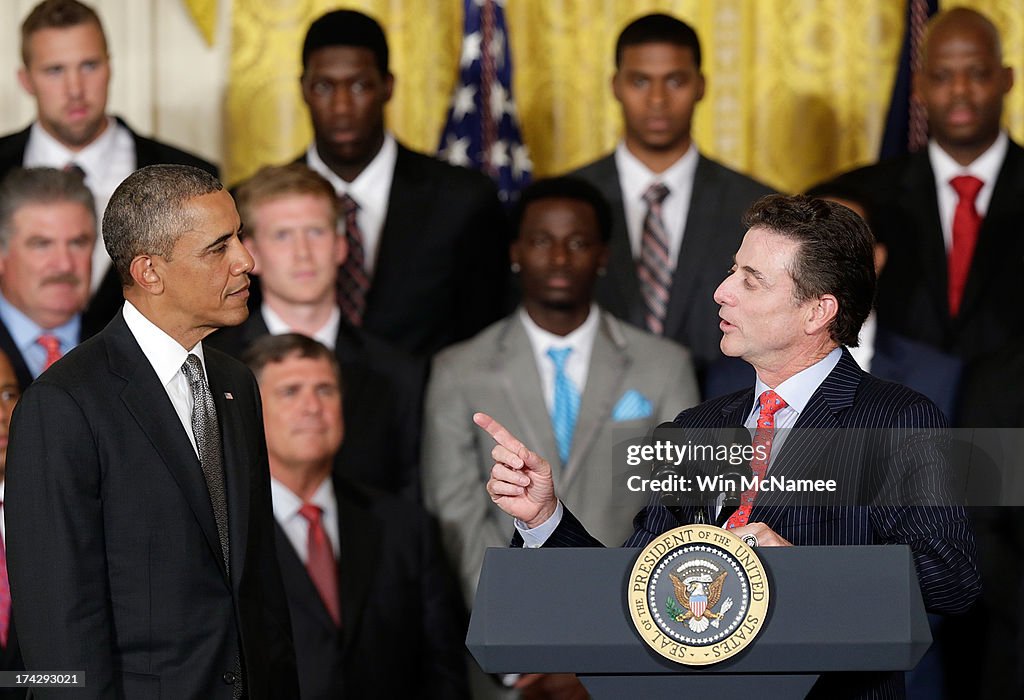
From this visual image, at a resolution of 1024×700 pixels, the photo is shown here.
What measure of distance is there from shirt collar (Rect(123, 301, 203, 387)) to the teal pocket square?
179 centimetres

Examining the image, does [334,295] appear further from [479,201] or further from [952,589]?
[952,589]

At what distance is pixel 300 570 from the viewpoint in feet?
14.0

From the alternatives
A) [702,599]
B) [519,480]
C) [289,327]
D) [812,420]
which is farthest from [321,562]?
[702,599]

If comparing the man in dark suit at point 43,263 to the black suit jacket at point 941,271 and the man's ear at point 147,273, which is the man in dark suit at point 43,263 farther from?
the black suit jacket at point 941,271

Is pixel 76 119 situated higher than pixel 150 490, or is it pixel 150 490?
→ pixel 76 119

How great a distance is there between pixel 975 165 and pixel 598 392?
1.74m

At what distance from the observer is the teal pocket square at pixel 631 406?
440 centimetres

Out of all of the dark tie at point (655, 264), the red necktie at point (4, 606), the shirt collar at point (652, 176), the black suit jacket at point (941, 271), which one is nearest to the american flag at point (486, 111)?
the shirt collar at point (652, 176)

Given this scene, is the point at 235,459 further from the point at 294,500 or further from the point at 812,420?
the point at 294,500

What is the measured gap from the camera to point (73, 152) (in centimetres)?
525

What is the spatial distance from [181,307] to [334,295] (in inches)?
79.1

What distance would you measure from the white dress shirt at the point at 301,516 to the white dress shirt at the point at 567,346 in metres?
0.71

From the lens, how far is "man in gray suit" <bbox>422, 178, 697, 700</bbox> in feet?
14.5

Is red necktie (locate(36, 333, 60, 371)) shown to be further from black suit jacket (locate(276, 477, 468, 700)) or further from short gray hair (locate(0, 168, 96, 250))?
black suit jacket (locate(276, 477, 468, 700))
